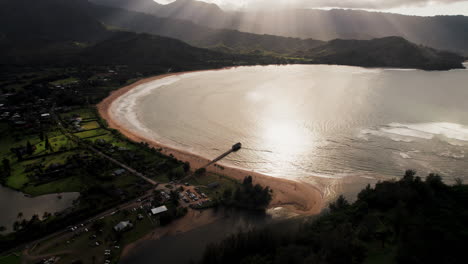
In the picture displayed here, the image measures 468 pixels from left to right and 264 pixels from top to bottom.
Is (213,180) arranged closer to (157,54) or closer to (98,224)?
(98,224)

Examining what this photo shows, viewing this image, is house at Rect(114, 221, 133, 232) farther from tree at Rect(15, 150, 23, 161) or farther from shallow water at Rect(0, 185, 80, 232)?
tree at Rect(15, 150, 23, 161)

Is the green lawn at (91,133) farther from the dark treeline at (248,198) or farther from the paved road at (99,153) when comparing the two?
the dark treeline at (248,198)

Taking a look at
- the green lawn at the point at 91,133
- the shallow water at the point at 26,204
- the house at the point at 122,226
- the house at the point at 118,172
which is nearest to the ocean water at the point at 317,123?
the green lawn at the point at 91,133

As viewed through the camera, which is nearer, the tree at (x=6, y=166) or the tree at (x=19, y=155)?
the tree at (x=6, y=166)

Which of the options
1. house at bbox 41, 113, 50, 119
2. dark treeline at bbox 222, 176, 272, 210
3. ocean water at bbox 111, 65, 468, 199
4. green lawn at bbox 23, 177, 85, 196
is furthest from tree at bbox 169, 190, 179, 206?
house at bbox 41, 113, 50, 119

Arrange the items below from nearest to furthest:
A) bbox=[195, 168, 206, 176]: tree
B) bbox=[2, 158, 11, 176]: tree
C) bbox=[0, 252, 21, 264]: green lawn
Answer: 1. bbox=[0, 252, 21, 264]: green lawn
2. bbox=[2, 158, 11, 176]: tree
3. bbox=[195, 168, 206, 176]: tree

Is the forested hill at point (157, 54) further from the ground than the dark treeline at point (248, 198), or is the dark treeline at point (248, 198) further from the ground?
the forested hill at point (157, 54)

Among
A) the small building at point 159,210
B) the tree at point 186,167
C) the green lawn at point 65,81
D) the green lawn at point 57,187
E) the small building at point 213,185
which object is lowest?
the small building at point 159,210
